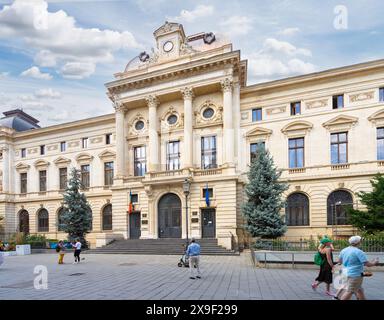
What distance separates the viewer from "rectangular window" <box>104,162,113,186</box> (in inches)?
1483

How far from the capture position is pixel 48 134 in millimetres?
42375

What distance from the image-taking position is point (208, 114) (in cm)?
3188

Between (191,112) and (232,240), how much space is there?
1318cm

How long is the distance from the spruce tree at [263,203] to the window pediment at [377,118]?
9.86 m

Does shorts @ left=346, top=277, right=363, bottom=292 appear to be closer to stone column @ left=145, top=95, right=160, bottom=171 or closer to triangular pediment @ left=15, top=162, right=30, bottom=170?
stone column @ left=145, top=95, right=160, bottom=171

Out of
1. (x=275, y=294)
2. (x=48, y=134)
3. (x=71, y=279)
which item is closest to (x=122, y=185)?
(x=48, y=134)

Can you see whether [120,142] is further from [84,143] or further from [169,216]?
[169,216]

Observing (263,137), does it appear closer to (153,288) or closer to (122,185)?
(122,185)

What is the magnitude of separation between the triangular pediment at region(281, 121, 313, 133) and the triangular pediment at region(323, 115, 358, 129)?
4.58 feet

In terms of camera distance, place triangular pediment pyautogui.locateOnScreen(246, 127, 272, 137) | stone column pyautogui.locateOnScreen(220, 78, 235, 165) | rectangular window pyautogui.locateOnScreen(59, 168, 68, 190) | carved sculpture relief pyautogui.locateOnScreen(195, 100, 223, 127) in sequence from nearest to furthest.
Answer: stone column pyautogui.locateOnScreen(220, 78, 235, 165)
triangular pediment pyautogui.locateOnScreen(246, 127, 272, 137)
carved sculpture relief pyautogui.locateOnScreen(195, 100, 223, 127)
rectangular window pyautogui.locateOnScreen(59, 168, 68, 190)

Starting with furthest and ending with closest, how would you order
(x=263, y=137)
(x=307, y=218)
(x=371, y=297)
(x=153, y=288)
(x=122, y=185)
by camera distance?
(x=122, y=185) < (x=263, y=137) < (x=307, y=218) < (x=153, y=288) < (x=371, y=297)

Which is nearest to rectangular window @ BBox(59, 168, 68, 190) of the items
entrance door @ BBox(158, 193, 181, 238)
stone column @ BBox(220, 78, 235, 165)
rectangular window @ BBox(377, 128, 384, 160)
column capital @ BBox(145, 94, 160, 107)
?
column capital @ BBox(145, 94, 160, 107)

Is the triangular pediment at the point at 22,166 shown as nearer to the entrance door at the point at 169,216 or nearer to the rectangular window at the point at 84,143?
the rectangular window at the point at 84,143
